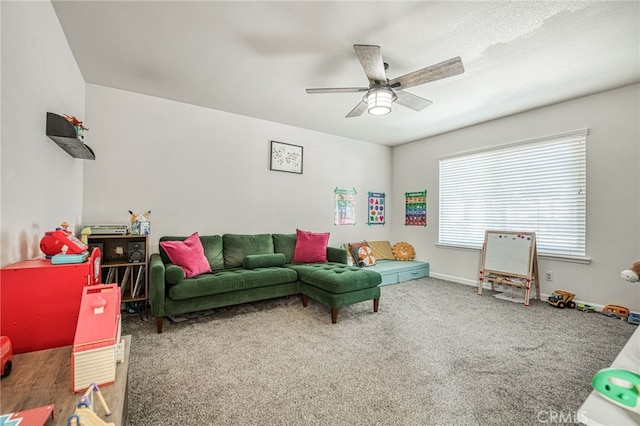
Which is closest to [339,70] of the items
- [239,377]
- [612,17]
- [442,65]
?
[442,65]

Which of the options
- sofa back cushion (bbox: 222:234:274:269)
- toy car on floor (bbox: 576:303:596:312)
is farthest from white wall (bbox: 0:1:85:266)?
toy car on floor (bbox: 576:303:596:312)

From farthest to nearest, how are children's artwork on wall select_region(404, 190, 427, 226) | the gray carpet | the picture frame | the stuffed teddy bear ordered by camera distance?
children's artwork on wall select_region(404, 190, 427, 226), the picture frame, the stuffed teddy bear, the gray carpet

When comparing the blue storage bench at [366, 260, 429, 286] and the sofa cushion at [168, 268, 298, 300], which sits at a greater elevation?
the sofa cushion at [168, 268, 298, 300]

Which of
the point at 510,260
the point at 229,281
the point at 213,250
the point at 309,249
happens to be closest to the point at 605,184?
the point at 510,260

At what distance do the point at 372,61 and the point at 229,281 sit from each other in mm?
2437

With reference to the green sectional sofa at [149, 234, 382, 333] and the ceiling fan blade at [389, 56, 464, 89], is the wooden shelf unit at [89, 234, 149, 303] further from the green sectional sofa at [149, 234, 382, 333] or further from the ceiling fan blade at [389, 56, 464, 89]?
the ceiling fan blade at [389, 56, 464, 89]

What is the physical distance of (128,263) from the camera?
283cm

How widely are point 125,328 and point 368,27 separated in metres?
3.42

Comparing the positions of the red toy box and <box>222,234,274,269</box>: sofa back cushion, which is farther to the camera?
<box>222,234,274,269</box>: sofa back cushion

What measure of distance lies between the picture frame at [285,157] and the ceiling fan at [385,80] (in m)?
1.84

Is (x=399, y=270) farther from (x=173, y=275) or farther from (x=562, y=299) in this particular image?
(x=173, y=275)

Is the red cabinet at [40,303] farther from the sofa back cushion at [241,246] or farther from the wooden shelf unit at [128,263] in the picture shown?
the sofa back cushion at [241,246]

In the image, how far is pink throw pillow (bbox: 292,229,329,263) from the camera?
12.6 feet

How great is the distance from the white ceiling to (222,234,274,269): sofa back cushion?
5.82 ft
